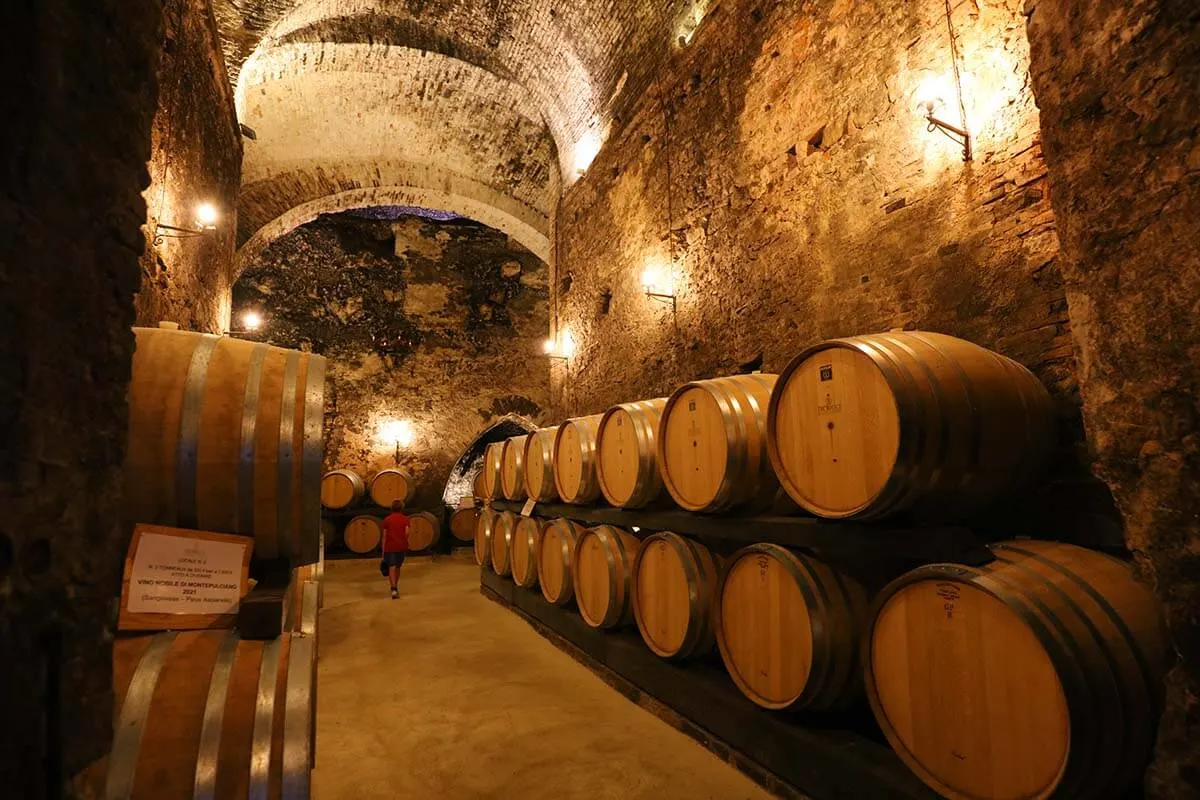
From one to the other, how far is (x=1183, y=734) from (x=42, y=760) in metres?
2.67

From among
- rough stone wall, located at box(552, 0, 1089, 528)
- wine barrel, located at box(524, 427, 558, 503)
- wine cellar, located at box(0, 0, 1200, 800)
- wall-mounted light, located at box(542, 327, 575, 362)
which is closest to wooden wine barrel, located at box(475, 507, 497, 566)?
wine cellar, located at box(0, 0, 1200, 800)

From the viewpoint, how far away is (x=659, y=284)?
20.7ft

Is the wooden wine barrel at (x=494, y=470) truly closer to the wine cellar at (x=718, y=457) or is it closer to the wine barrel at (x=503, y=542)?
the wine cellar at (x=718, y=457)

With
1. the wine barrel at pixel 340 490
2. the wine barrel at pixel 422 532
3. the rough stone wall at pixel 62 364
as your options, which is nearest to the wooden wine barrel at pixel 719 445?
the rough stone wall at pixel 62 364

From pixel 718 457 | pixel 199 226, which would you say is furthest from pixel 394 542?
pixel 718 457

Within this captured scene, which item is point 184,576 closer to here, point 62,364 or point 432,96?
point 62,364

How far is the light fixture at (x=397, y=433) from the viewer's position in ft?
40.0

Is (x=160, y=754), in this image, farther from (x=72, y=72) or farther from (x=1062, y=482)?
(x=1062, y=482)

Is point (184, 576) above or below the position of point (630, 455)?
below

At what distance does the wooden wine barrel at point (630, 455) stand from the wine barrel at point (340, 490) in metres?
7.69

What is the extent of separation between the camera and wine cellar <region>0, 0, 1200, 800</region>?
1.16 meters

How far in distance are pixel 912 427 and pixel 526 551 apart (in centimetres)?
425

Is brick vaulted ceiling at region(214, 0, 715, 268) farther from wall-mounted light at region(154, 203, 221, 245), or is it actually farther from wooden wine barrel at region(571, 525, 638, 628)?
wooden wine barrel at region(571, 525, 638, 628)

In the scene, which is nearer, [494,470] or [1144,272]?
[1144,272]
